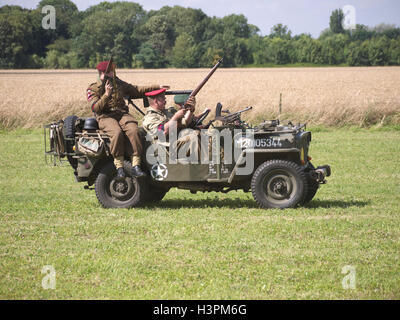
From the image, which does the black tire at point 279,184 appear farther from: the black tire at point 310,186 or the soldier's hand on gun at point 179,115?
the soldier's hand on gun at point 179,115

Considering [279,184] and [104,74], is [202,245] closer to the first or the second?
[279,184]

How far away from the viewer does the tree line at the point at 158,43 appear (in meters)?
60.2

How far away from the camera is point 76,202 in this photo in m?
10.2

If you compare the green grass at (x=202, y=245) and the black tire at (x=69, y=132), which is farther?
the black tire at (x=69, y=132)

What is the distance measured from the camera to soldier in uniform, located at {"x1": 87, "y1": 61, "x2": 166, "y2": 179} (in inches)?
350

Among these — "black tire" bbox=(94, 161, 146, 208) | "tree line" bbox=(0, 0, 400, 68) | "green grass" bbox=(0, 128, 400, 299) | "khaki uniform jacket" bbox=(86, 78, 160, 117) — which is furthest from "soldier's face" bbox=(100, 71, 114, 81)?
"tree line" bbox=(0, 0, 400, 68)

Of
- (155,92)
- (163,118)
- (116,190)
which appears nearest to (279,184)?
(163,118)

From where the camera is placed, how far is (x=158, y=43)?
6444cm

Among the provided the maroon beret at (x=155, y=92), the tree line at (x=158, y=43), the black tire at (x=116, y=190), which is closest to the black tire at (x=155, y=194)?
the black tire at (x=116, y=190)

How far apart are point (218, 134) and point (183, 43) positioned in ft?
190

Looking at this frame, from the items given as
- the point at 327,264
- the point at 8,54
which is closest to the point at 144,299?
the point at 327,264

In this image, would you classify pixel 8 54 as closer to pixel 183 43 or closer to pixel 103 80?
pixel 183 43

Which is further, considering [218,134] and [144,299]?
[218,134]

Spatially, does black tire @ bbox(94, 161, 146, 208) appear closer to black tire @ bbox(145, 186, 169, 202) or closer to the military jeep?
the military jeep
